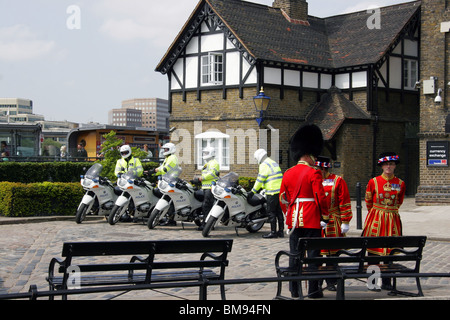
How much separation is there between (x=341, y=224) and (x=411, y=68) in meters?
21.4

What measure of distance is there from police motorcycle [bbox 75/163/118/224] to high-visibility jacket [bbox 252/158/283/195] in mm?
4198

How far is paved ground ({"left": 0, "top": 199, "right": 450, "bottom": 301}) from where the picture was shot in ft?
25.8

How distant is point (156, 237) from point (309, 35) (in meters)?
18.2

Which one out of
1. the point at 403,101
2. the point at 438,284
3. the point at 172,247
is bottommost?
the point at 438,284

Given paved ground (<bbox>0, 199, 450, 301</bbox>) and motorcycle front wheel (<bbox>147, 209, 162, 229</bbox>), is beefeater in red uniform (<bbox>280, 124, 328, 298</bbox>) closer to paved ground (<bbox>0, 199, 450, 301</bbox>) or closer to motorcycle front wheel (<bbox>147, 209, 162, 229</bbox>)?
paved ground (<bbox>0, 199, 450, 301</bbox>)

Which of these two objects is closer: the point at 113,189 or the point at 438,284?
the point at 438,284

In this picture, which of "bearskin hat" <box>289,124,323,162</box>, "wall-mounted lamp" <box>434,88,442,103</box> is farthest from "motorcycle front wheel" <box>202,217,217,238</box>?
"wall-mounted lamp" <box>434,88,442,103</box>

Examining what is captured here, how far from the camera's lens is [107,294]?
7789mm

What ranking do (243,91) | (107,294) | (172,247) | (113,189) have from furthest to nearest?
(243,91) < (113,189) < (107,294) < (172,247)

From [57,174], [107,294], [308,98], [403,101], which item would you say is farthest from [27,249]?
[403,101]

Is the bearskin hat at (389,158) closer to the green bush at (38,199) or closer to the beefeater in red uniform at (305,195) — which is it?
the beefeater in red uniform at (305,195)

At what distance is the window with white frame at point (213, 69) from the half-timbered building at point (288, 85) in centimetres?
4

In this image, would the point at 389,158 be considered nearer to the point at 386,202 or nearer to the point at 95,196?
the point at 386,202

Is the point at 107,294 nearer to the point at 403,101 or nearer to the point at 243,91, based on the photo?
the point at 243,91
